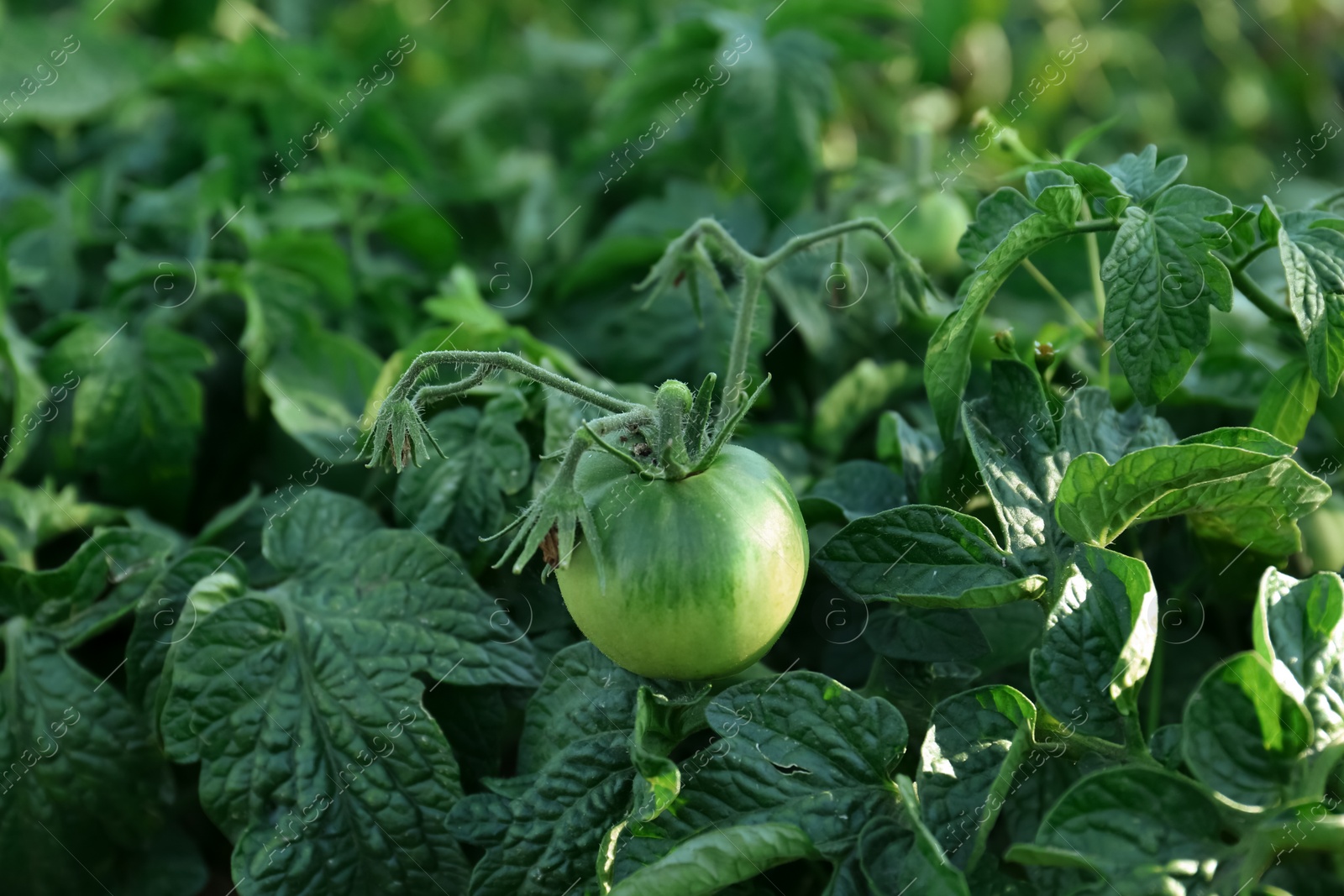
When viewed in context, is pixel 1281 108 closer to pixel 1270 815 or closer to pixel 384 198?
pixel 384 198

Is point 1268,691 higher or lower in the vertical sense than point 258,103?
lower

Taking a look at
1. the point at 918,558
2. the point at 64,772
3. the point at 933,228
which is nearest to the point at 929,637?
the point at 918,558

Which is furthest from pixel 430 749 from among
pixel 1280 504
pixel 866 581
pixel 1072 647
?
pixel 1280 504

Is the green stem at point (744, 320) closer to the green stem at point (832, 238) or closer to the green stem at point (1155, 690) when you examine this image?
the green stem at point (832, 238)

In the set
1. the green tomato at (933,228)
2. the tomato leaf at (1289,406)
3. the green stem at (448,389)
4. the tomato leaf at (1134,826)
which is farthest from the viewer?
the green tomato at (933,228)

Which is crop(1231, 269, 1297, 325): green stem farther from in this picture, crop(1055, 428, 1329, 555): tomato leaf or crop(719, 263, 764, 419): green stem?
crop(719, 263, 764, 419): green stem

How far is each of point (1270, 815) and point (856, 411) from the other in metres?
0.53

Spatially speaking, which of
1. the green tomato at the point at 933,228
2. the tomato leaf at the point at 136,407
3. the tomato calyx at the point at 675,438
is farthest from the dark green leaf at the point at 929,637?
the tomato leaf at the point at 136,407

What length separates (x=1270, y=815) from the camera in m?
0.56

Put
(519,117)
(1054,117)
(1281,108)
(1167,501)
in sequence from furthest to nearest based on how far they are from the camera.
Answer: (1281,108) < (1054,117) < (519,117) < (1167,501)

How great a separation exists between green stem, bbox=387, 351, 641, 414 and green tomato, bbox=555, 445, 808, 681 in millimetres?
62

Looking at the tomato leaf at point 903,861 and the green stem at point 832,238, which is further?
the green stem at point 832,238

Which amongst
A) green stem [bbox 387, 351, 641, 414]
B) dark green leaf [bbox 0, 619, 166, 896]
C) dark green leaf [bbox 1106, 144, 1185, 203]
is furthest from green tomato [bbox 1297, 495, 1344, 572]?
dark green leaf [bbox 0, 619, 166, 896]

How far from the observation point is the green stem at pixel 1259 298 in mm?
777
